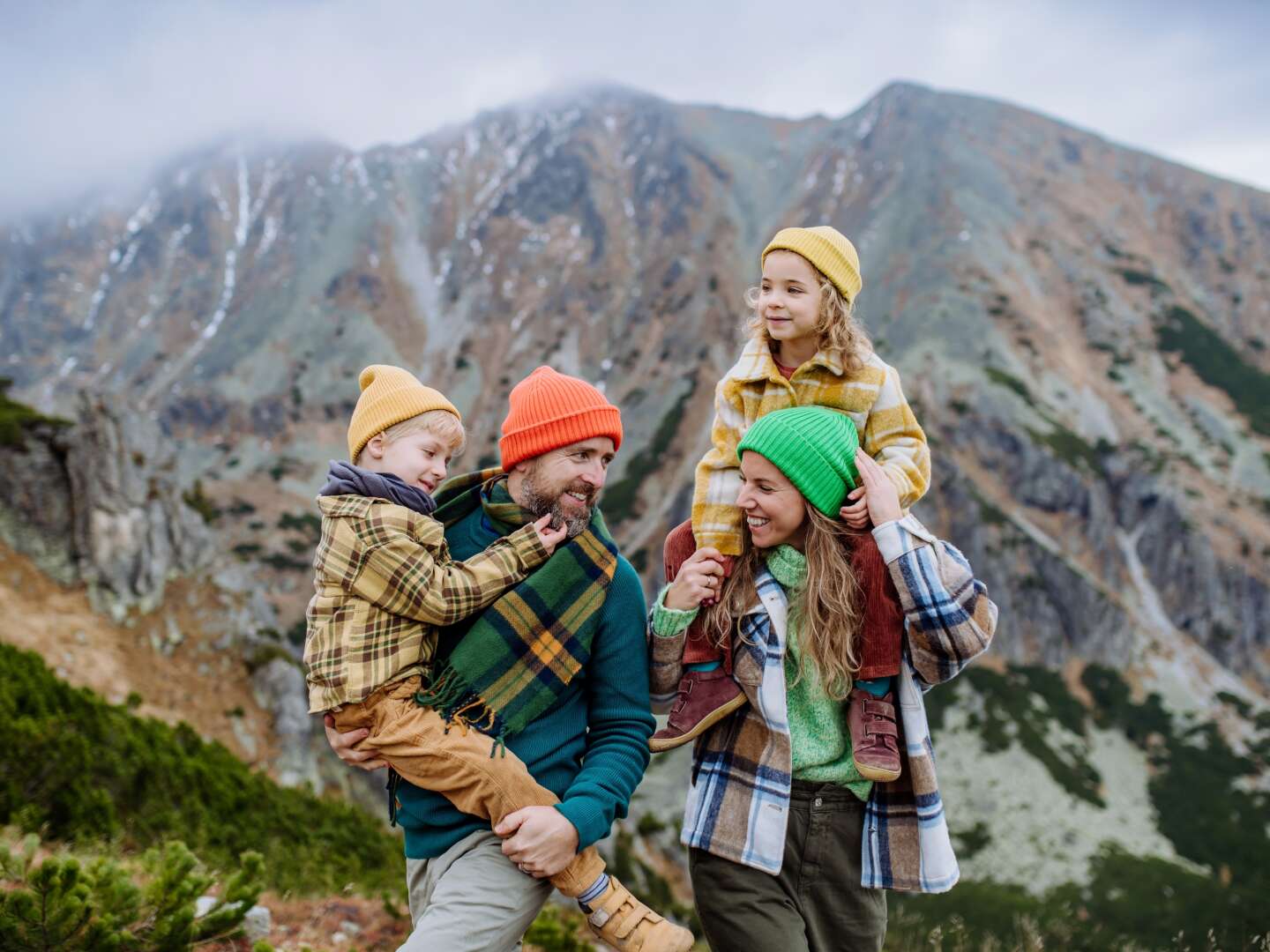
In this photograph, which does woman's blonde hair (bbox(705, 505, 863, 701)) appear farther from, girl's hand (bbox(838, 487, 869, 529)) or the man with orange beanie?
the man with orange beanie

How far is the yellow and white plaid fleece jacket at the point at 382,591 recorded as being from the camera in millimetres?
2750

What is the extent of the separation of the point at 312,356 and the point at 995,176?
302 ft

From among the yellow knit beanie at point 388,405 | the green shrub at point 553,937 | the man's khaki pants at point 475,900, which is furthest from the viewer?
the green shrub at point 553,937

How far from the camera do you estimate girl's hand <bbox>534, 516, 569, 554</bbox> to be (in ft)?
9.53

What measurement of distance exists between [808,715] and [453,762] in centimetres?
129

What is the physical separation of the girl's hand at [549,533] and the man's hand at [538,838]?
2.82 ft

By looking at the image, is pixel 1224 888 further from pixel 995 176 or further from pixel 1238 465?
pixel 995 176

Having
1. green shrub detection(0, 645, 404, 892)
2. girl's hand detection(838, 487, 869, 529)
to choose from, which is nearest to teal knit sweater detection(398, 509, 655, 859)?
girl's hand detection(838, 487, 869, 529)

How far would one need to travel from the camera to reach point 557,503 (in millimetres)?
3035

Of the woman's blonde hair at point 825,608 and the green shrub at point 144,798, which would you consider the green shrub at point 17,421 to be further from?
the woman's blonde hair at point 825,608

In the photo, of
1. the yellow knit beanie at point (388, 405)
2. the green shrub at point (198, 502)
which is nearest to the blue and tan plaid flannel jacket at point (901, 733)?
the yellow knit beanie at point (388, 405)

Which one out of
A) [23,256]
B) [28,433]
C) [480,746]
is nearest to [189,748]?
[480,746]

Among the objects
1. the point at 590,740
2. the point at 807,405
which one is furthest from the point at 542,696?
the point at 807,405

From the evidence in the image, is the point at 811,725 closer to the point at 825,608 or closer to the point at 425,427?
the point at 825,608
